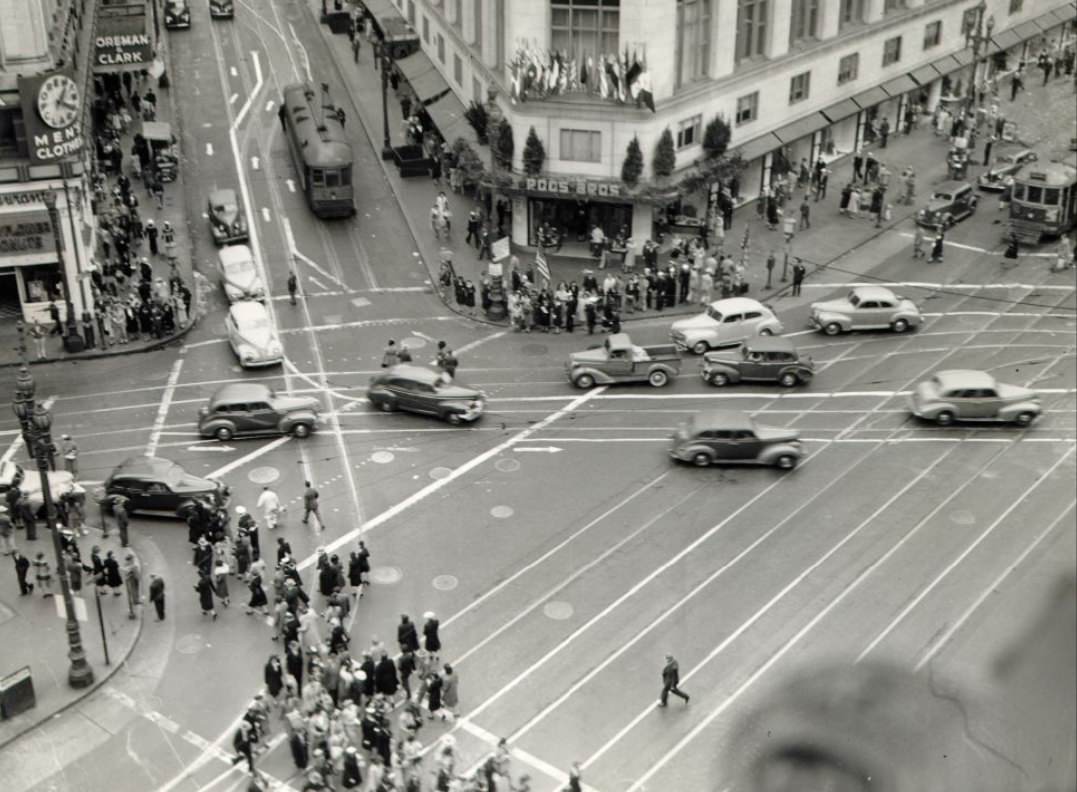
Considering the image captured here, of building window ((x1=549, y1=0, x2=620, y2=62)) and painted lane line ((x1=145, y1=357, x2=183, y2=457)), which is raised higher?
building window ((x1=549, y1=0, x2=620, y2=62))

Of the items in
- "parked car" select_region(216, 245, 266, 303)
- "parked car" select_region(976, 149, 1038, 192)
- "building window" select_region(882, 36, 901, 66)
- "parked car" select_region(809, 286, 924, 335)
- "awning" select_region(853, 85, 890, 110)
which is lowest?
"parked car" select_region(809, 286, 924, 335)

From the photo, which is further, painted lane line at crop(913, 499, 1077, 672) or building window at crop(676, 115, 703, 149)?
building window at crop(676, 115, 703, 149)

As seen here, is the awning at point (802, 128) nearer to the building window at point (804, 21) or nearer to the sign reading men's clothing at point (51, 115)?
the building window at point (804, 21)

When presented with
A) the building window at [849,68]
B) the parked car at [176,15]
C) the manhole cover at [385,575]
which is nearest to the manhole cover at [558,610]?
the manhole cover at [385,575]

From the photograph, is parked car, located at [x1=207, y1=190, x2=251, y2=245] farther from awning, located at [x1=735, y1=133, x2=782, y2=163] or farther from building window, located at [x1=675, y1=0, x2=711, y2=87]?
awning, located at [x1=735, y1=133, x2=782, y2=163]

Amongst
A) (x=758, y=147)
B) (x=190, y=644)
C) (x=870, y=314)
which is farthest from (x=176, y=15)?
(x=190, y=644)

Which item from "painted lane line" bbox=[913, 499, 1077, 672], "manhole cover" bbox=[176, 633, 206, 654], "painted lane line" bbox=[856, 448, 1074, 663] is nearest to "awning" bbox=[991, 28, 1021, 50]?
"painted lane line" bbox=[856, 448, 1074, 663]

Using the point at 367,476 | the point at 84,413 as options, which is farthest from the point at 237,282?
the point at 367,476
